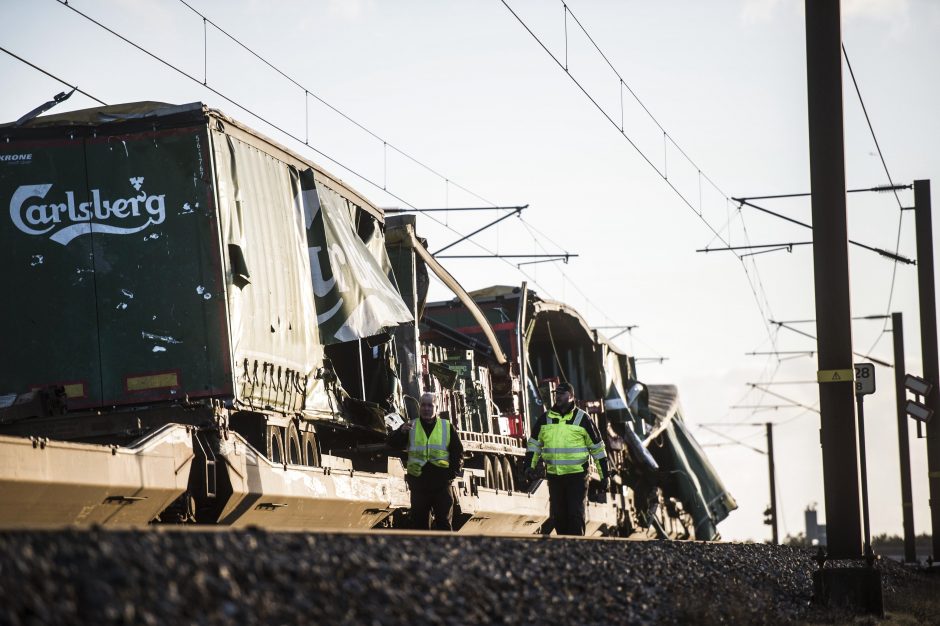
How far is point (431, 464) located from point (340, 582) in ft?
21.7

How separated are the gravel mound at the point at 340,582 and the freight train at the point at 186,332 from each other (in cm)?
298

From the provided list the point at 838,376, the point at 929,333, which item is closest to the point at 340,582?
the point at 838,376

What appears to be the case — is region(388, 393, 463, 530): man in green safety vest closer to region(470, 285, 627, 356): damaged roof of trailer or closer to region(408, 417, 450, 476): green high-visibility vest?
region(408, 417, 450, 476): green high-visibility vest

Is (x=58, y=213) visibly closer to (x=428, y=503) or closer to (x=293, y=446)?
(x=293, y=446)

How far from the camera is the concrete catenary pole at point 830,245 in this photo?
43.6ft

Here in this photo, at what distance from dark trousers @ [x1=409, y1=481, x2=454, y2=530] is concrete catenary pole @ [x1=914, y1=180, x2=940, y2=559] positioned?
17374 mm

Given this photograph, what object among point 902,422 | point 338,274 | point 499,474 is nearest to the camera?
point 338,274

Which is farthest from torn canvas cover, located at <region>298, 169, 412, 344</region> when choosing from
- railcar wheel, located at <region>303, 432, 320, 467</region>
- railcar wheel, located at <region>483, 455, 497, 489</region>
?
railcar wheel, located at <region>483, 455, 497, 489</region>

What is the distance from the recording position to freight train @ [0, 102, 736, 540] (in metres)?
11.2

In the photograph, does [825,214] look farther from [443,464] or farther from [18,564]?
[18,564]

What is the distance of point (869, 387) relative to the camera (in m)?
19.7

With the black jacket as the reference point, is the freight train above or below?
above

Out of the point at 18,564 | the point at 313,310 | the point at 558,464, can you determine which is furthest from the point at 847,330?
the point at 18,564

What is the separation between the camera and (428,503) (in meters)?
13.3
